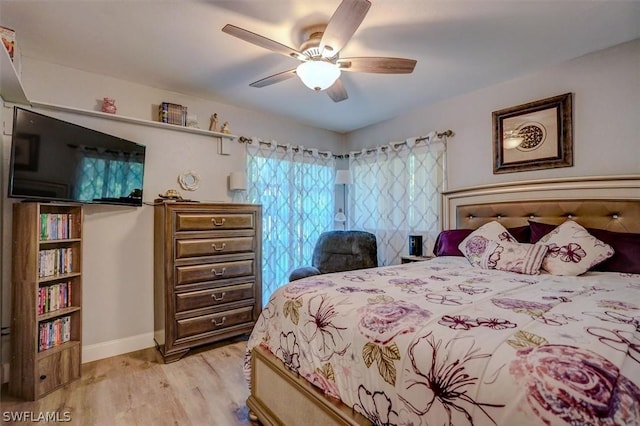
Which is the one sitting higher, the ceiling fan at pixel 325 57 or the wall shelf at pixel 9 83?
the ceiling fan at pixel 325 57

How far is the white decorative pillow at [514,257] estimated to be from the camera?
1.98 meters

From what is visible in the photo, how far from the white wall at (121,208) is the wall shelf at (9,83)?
11 centimetres

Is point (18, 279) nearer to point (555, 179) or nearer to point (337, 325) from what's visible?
point (337, 325)

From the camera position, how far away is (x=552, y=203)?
7.98ft

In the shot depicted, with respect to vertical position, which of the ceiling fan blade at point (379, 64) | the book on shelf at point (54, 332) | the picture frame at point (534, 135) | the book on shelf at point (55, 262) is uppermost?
the ceiling fan blade at point (379, 64)

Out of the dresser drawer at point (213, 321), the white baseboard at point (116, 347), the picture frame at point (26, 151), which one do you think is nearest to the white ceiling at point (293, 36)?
the picture frame at point (26, 151)

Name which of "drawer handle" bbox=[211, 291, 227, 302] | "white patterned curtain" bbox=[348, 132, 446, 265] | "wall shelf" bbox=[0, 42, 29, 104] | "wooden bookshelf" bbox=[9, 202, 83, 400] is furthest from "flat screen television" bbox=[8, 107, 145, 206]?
"white patterned curtain" bbox=[348, 132, 446, 265]

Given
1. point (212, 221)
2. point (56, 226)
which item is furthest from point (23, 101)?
point (212, 221)

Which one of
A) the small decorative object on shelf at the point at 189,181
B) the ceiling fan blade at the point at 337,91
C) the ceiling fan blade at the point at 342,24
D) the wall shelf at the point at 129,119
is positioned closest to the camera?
the ceiling fan blade at the point at 342,24

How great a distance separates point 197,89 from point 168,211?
4.21 feet

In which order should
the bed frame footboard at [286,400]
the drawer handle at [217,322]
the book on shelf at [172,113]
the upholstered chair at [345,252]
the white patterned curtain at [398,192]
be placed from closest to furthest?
the bed frame footboard at [286,400] → the drawer handle at [217,322] → the book on shelf at [172,113] → the white patterned curtain at [398,192] → the upholstered chair at [345,252]

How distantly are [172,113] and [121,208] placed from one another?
101 cm

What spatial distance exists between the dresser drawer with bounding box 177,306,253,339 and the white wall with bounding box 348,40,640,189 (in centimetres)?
252

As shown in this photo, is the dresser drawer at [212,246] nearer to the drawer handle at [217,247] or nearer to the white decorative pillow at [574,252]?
the drawer handle at [217,247]
